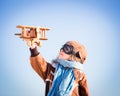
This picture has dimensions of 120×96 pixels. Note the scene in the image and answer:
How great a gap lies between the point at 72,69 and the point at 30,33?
1.20 feet

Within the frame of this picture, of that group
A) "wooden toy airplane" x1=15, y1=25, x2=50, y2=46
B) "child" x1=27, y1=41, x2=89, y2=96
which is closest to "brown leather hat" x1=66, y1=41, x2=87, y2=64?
"child" x1=27, y1=41, x2=89, y2=96

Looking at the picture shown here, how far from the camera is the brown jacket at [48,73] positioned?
1849mm

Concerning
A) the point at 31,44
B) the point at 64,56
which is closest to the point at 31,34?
the point at 31,44

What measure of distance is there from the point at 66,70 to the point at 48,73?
12 cm

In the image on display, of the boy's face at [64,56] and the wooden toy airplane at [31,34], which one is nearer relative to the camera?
the wooden toy airplane at [31,34]

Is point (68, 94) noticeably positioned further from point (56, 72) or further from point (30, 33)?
point (30, 33)

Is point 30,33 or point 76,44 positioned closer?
point 30,33

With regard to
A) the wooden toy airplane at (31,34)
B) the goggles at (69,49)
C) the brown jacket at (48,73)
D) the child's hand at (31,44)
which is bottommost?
the brown jacket at (48,73)

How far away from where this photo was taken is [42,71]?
1.90 metres

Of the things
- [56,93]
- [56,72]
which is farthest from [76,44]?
[56,93]

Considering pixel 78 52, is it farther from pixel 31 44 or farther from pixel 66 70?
pixel 31 44

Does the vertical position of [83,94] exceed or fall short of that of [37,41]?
it falls short

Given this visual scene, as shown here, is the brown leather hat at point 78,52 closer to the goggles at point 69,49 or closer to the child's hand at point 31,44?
the goggles at point 69,49

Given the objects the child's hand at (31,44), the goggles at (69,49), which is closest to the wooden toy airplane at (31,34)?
the child's hand at (31,44)
